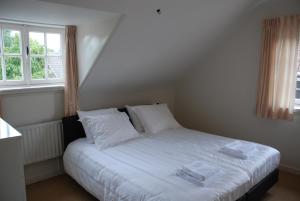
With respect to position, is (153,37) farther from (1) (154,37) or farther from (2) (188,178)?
(2) (188,178)

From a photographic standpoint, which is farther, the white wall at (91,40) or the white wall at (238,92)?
the white wall at (238,92)

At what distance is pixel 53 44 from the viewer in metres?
3.11

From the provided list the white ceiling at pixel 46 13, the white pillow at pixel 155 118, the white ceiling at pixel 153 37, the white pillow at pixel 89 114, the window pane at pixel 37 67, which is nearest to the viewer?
the white ceiling at pixel 46 13

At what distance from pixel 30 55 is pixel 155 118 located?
5.90ft

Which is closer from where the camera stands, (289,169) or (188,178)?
(188,178)

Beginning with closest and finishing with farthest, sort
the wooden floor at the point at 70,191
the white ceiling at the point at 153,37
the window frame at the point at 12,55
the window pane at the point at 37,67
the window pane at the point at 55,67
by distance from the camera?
the white ceiling at the point at 153,37 → the wooden floor at the point at 70,191 → the window frame at the point at 12,55 → the window pane at the point at 37,67 → the window pane at the point at 55,67

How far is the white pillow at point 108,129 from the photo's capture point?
2736mm

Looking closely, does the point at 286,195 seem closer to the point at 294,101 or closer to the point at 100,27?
the point at 294,101

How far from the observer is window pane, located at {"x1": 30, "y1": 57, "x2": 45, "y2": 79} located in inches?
118

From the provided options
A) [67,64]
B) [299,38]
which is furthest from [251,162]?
[67,64]

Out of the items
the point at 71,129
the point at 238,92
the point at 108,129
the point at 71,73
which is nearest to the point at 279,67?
the point at 238,92

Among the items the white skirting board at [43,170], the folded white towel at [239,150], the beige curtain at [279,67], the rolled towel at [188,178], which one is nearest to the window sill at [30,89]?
the white skirting board at [43,170]

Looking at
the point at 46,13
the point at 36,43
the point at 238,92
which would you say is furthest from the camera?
the point at 238,92

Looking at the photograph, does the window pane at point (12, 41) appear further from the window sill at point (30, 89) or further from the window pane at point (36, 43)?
the window sill at point (30, 89)
